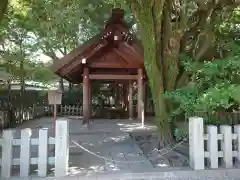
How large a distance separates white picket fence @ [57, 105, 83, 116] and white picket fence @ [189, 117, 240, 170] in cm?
1526

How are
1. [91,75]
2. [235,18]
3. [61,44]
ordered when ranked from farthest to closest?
[61,44]
[91,75]
[235,18]

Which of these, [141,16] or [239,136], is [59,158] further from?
[141,16]

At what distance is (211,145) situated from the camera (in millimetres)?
5348

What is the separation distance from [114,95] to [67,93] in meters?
3.99

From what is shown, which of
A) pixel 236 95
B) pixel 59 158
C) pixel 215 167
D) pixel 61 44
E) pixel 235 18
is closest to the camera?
pixel 236 95

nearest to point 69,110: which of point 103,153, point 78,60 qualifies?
point 78,60

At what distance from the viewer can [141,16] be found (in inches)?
278

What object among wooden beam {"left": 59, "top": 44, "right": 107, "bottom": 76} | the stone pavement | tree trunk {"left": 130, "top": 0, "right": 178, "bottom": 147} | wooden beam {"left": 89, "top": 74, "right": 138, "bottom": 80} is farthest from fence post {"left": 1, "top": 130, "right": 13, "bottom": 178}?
wooden beam {"left": 89, "top": 74, "right": 138, "bottom": 80}

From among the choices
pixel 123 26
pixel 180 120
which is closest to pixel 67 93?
pixel 123 26

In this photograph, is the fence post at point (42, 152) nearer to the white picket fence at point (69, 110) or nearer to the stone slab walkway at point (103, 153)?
the stone slab walkway at point (103, 153)

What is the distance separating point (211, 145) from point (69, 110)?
15.9m

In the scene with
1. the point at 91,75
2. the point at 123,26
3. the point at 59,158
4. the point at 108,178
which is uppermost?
the point at 123,26

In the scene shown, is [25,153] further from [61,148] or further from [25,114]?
[25,114]

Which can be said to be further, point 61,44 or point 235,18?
point 61,44
